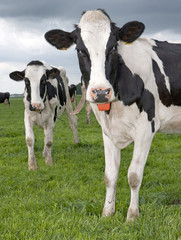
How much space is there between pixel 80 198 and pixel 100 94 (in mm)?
2137

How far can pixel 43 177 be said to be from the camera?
643cm

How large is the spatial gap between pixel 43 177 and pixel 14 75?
2.73 metres

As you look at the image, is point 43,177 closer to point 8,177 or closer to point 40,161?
point 8,177

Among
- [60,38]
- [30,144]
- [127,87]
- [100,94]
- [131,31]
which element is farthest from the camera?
[30,144]

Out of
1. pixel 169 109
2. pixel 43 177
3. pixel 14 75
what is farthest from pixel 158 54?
pixel 14 75

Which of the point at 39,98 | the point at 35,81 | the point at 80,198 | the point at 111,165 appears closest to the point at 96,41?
the point at 111,165

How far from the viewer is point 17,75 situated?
774 centimetres

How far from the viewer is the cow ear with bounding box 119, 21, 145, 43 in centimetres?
378

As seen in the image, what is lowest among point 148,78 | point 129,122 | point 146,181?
point 146,181

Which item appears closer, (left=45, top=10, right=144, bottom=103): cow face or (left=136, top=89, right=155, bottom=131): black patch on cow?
(left=45, top=10, right=144, bottom=103): cow face

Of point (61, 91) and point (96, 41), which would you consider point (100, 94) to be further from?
point (61, 91)


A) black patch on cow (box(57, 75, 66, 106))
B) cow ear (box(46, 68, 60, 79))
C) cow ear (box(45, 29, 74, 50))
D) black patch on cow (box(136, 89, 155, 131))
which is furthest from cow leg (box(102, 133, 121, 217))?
black patch on cow (box(57, 75, 66, 106))

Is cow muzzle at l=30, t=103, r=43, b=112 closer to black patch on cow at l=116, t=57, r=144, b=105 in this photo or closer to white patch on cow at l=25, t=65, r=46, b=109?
white patch on cow at l=25, t=65, r=46, b=109

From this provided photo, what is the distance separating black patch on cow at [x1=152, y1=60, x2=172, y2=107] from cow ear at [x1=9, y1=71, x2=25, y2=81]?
423 cm
